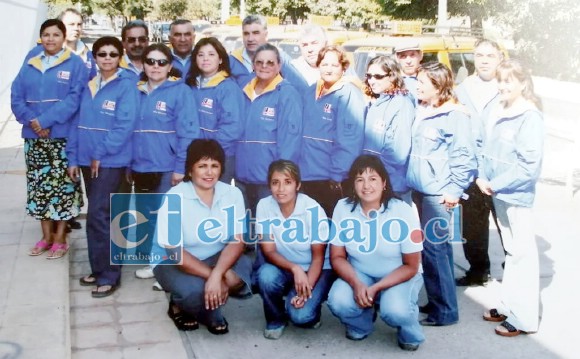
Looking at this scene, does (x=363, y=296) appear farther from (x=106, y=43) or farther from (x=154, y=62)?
(x=106, y=43)

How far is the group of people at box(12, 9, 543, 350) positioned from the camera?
13.4 ft

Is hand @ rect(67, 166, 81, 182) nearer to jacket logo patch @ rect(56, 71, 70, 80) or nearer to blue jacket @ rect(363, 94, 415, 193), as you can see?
jacket logo patch @ rect(56, 71, 70, 80)

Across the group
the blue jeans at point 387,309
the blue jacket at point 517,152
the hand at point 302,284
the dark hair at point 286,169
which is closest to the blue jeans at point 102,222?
the dark hair at point 286,169

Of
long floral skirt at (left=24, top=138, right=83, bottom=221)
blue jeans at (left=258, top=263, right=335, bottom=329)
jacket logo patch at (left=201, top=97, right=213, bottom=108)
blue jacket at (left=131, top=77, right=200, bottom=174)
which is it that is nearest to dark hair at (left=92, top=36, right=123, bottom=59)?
blue jacket at (left=131, top=77, right=200, bottom=174)

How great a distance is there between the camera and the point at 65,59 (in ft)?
16.4

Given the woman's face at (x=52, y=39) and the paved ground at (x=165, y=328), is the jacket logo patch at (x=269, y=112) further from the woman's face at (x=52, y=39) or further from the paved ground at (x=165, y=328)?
the woman's face at (x=52, y=39)

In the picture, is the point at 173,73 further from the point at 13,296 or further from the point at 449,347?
the point at 449,347

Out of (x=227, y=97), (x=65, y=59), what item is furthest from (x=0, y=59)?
(x=227, y=97)

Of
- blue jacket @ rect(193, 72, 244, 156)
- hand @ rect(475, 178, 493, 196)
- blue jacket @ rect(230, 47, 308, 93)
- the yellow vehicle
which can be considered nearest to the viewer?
hand @ rect(475, 178, 493, 196)

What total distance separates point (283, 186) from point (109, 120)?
1413mm

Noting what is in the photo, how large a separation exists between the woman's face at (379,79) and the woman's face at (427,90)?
0.21 m

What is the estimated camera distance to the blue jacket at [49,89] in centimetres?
500

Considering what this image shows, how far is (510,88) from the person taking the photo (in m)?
4.06

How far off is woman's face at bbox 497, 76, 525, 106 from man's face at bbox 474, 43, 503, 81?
85 centimetres
